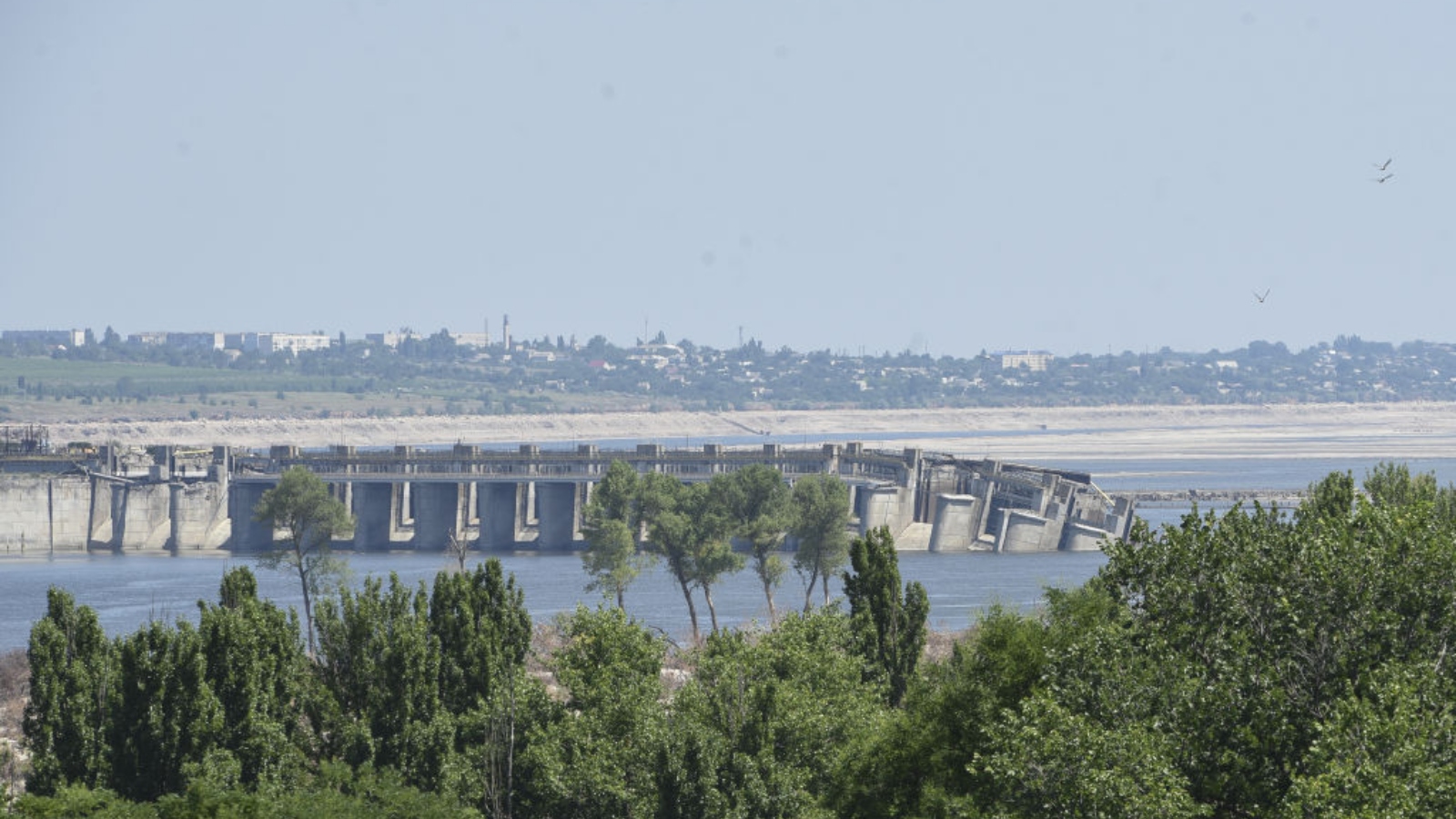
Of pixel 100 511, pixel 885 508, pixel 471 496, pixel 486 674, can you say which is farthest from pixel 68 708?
pixel 100 511

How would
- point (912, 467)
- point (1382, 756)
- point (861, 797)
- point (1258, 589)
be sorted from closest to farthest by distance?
1. point (1382, 756)
2. point (1258, 589)
3. point (861, 797)
4. point (912, 467)

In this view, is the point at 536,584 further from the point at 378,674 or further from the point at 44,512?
the point at 378,674

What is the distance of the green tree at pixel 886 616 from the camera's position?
55750 millimetres

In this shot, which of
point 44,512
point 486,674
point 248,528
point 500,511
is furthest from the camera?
point 500,511

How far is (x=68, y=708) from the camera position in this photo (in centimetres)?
4575

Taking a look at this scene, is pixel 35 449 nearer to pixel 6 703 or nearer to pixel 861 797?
pixel 6 703

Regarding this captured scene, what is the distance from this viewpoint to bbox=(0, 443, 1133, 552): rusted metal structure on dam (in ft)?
506

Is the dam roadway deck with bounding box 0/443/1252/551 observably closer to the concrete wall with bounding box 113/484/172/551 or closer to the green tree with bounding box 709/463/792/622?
the concrete wall with bounding box 113/484/172/551

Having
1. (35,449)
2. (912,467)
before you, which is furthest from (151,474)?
(912,467)

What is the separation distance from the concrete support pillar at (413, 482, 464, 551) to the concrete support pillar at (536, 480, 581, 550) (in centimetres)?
598

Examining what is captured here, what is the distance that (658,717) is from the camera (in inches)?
1768

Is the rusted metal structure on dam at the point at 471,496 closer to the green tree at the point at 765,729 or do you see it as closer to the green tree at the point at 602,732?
the green tree at the point at 602,732

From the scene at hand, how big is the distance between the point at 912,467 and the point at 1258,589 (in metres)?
123

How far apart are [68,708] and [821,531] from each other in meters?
63.6
